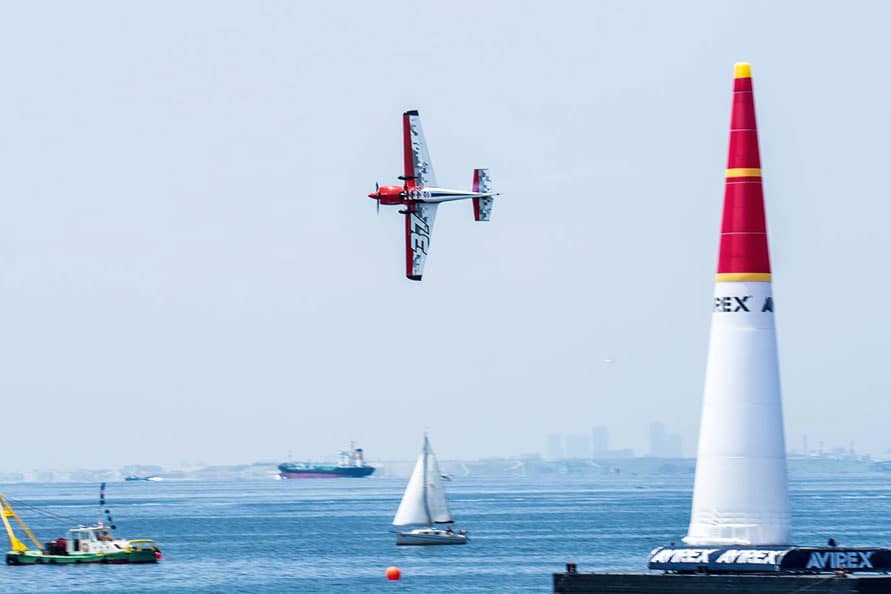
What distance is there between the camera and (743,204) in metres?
38.7

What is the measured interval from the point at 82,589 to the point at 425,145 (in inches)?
1921

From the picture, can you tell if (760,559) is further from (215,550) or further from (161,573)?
(215,550)

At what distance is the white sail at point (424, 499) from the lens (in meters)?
134

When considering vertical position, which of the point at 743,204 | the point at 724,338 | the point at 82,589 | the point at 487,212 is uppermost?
the point at 487,212

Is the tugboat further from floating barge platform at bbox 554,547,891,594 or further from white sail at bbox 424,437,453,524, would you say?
floating barge platform at bbox 554,547,891,594

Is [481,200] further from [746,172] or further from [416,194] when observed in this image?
[746,172]

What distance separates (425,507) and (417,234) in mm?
76554

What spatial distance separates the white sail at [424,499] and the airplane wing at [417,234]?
7302 centimetres

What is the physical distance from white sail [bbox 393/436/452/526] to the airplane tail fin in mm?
68543

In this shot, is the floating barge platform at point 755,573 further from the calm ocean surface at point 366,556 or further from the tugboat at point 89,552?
the tugboat at point 89,552

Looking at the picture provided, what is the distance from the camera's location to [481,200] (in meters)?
65.4

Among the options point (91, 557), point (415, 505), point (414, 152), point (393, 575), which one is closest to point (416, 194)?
point (414, 152)

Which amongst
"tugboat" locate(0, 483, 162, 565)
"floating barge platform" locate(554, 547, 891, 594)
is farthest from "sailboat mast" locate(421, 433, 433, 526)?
"floating barge platform" locate(554, 547, 891, 594)

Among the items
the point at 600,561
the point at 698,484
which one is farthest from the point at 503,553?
the point at 698,484
